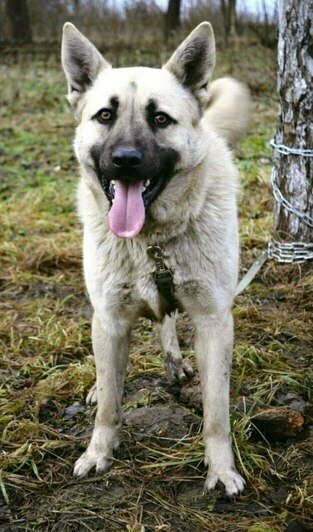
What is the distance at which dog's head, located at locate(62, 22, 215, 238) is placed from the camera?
2422 mm

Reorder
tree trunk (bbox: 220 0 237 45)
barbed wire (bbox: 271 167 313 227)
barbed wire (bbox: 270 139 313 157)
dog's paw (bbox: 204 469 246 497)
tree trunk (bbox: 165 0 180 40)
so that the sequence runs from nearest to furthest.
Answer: dog's paw (bbox: 204 469 246 497) → barbed wire (bbox: 270 139 313 157) → barbed wire (bbox: 271 167 313 227) → tree trunk (bbox: 220 0 237 45) → tree trunk (bbox: 165 0 180 40)

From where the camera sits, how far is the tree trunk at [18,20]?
46.0ft

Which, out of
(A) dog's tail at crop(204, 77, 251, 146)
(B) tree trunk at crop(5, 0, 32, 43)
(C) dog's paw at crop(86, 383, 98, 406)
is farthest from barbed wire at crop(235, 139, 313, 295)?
(B) tree trunk at crop(5, 0, 32, 43)

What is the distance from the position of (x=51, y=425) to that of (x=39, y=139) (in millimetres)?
6297

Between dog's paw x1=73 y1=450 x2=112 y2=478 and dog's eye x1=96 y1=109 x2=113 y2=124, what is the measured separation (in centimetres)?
138

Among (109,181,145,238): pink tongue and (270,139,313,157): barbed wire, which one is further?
(270,139,313,157): barbed wire

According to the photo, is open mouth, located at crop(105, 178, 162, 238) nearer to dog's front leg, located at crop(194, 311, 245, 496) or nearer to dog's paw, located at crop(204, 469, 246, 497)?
dog's front leg, located at crop(194, 311, 245, 496)

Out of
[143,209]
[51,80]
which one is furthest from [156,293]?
[51,80]

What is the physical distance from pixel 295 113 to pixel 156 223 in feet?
5.70

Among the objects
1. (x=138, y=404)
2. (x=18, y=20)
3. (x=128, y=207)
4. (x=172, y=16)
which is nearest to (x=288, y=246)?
(x=138, y=404)

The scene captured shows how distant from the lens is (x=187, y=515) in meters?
2.34

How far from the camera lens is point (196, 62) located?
108 inches

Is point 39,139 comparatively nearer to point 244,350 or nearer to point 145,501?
point 244,350

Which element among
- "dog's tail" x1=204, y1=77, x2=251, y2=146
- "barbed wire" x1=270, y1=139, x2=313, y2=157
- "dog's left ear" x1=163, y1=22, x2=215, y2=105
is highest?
"dog's left ear" x1=163, y1=22, x2=215, y2=105
